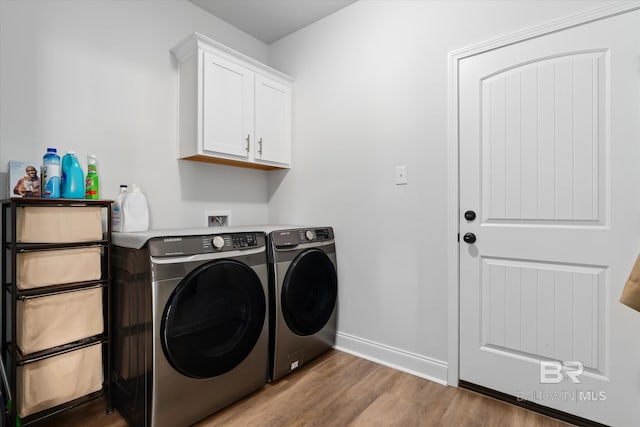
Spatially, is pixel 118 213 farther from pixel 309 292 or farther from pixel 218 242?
pixel 309 292

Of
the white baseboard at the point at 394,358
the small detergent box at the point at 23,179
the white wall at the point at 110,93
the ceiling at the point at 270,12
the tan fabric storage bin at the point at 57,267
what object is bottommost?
the white baseboard at the point at 394,358

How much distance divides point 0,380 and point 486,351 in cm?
228

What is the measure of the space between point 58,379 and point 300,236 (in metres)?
1.35

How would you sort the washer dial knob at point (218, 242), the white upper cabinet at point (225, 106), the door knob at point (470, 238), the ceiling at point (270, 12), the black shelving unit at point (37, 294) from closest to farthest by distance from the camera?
1. the black shelving unit at point (37, 294)
2. the washer dial knob at point (218, 242)
3. the door knob at point (470, 238)
4. the white upper cabinet at point (225, 106)
5. the ceiling at point (270, 12)

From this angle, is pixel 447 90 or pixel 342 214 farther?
pixel 342 214

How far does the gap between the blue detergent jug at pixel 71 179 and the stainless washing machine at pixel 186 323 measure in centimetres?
28

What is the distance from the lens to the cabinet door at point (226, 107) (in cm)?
203

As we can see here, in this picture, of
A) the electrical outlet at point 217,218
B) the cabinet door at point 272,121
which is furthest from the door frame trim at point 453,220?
the electrical outlet at point 217,218

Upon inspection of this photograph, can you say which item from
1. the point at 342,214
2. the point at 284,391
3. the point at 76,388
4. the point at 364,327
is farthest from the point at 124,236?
the point at 364,327

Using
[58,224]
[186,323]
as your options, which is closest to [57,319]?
[58,224]

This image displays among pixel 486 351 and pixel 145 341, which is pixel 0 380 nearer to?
pixel 145 341

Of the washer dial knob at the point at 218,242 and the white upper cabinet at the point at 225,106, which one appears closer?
the washer dial knob at the point at 218,242

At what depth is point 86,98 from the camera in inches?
69.9

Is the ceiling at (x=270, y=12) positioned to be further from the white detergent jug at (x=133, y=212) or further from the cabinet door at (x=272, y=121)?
the white detergent jug at (x=133, y=212)
